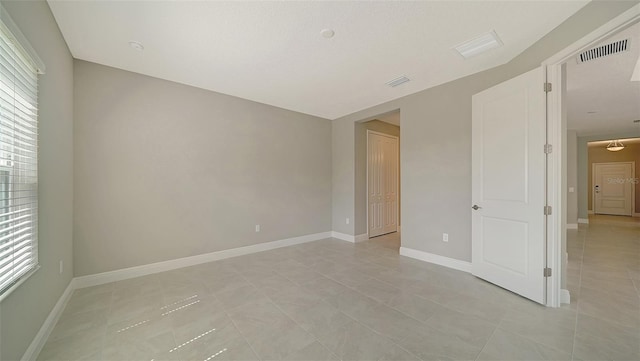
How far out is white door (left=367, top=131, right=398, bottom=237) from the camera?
5.36 meters

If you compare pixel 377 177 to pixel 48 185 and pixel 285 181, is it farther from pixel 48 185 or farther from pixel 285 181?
pixel 48 185

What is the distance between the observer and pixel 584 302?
2422mm

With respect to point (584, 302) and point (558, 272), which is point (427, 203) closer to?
point (558, 272)

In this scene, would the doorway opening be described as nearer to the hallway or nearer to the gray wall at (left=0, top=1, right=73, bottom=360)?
the hallway

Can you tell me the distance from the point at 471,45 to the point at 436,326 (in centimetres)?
283

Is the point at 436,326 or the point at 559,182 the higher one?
the point at 559,182

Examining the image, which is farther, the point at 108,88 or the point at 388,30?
the point at 108,88

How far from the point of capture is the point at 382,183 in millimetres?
5660

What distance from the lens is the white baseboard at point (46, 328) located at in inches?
64.6

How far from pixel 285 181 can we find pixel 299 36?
2829 millimetres

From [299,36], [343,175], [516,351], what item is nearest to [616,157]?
[343,175]

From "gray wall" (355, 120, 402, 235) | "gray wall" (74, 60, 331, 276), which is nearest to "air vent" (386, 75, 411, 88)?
"gray wall" (355, 120, 402, 235)

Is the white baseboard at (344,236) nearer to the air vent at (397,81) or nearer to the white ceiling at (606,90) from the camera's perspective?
the air vent at (397,81)

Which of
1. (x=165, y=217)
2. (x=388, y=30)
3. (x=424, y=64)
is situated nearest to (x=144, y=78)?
(x=165, y=217)
